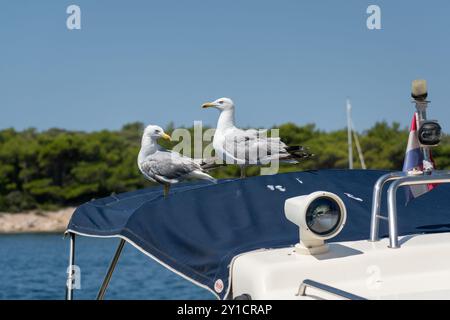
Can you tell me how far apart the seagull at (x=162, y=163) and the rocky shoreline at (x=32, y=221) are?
1849 inches

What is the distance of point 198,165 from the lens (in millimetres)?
4484

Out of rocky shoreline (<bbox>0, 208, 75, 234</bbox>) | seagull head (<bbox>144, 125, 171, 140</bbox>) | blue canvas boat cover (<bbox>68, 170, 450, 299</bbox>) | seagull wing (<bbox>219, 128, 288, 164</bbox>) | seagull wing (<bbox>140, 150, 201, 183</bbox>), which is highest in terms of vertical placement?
seagull head (<bbox>144, 125, 171, 140</bbox>)

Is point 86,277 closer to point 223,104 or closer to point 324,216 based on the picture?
point 223,104

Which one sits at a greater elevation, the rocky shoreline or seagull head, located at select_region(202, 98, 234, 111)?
seagull head, located at select_region(202, 98, 234, 111)

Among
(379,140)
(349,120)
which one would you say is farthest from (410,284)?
(379,140)

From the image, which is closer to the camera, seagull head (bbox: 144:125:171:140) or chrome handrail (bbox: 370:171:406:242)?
chrome handrail (bbox: 370:171:406:242)

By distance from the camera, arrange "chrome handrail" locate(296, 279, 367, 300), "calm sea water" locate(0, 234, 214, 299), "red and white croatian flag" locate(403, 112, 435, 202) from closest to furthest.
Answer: "chrome handrail" locate(296, 279, 367, 300) → "red and white croatian flag" locate(403, 112, 435, 202) → "calm sea water" locate(0, 234, 214, 299)

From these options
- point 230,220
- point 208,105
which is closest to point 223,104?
point 208,105

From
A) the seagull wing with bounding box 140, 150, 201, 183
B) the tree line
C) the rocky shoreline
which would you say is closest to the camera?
the seagull wing with bounding box 140, 150, 201, 183

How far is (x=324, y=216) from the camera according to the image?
106 inches

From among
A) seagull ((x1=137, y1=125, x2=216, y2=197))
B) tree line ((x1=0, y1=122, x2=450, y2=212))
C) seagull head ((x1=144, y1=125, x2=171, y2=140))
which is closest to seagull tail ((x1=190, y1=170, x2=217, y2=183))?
seagull ((x1=137, y1=125, x2=216, y2=197))

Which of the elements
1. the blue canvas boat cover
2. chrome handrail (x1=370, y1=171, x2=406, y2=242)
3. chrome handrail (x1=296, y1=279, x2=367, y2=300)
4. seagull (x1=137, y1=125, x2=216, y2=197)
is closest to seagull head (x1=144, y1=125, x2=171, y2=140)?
seagull (x1=137, y1=125, x2=216, y2=197)

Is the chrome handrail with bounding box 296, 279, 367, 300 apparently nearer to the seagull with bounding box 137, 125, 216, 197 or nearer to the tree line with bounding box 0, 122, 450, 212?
the seagull with bounding box 137, 125, 216, 197

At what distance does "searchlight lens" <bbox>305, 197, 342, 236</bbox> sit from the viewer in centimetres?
268
